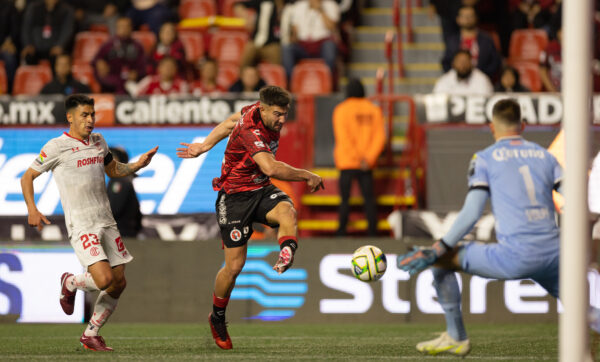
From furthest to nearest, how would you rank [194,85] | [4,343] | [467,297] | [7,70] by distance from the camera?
[7,70], [194,85], [467,297], [4,343]

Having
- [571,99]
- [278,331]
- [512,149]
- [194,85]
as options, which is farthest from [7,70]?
[571,99]

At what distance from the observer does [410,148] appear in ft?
42.9

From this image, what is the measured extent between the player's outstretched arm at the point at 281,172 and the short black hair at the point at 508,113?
1533mm

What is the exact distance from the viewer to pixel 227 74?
15445mm

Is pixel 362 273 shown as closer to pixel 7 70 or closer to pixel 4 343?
pixel 4 343

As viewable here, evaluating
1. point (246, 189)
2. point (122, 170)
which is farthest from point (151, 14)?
point (246, 189)

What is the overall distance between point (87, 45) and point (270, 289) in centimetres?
761

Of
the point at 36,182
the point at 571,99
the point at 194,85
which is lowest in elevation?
the point at 36,182

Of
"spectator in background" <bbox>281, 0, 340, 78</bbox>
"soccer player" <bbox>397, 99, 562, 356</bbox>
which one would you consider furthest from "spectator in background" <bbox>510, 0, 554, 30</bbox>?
"soccer player" <bbox>397, 99, 562, 356</bbox>

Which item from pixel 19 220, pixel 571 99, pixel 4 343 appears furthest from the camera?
pixel 19 220

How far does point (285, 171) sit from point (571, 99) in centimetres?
329

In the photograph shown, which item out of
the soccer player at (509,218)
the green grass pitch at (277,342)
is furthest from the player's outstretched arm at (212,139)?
the soccer player at (509,218)

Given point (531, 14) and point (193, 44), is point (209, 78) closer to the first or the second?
point (193, 44)

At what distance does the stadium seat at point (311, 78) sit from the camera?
1476 centimetres
